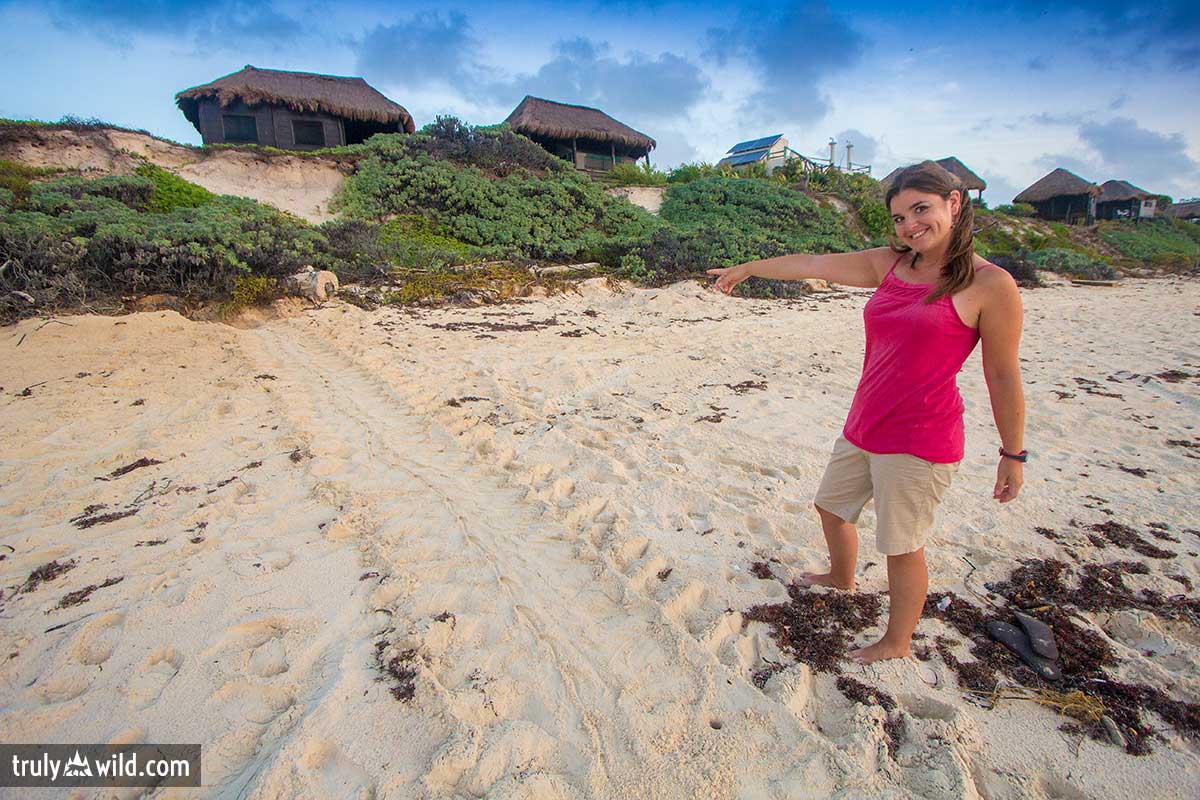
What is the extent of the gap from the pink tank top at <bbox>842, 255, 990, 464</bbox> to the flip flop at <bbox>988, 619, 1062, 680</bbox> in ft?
2.85

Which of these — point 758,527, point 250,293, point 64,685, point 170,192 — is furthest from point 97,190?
point 758,527

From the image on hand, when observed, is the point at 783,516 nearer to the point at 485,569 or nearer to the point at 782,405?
the point at 485,569

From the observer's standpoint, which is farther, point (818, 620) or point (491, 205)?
point (491, 205)

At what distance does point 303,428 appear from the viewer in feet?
12.7

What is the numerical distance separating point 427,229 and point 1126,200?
37.6m

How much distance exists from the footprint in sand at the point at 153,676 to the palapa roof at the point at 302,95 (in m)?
18.6

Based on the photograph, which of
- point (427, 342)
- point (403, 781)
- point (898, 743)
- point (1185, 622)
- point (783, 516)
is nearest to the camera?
point (403, 781)

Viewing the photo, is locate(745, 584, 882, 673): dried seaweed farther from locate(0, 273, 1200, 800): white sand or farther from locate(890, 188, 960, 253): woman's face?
locate(890, 188, 960, 253): woman's face

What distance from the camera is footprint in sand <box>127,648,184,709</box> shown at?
5.71ft

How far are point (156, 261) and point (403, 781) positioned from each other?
7.76 meters

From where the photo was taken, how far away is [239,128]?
16.7m

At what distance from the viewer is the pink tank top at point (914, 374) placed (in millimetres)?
1626

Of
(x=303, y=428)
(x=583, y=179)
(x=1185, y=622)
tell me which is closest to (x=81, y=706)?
(x=303, y=428)

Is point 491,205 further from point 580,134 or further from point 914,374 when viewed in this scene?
point 914,374
